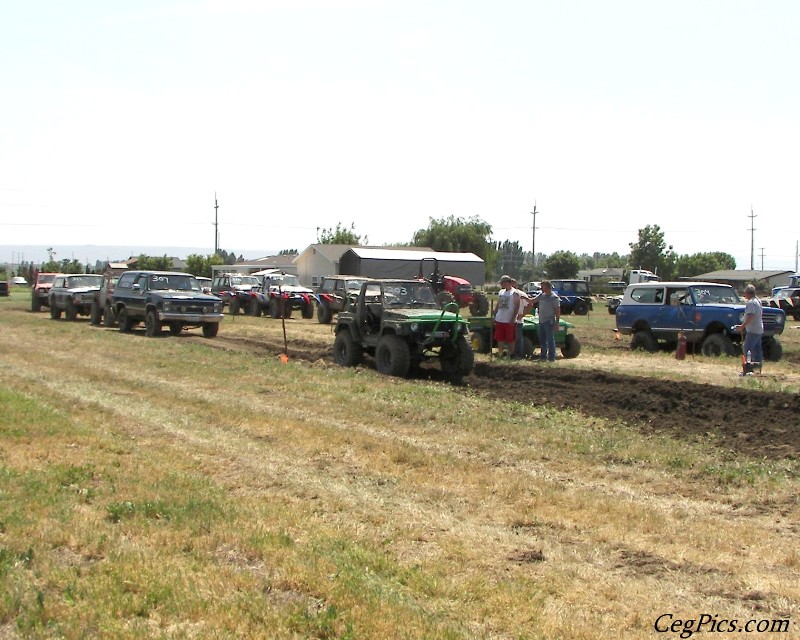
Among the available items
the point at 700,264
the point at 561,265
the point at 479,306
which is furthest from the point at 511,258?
the point at 479,306

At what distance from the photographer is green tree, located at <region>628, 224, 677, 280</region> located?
93750 millimetres

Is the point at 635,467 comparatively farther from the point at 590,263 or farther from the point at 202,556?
the point at 590,263

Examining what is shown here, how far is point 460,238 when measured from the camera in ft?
306

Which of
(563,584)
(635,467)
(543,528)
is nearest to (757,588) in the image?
(563,584)

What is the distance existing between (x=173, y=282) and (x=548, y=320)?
11.2 metres

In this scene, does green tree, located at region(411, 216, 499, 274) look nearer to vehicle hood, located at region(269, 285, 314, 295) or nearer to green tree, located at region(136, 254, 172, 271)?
green tree, located at region(136, 254, 172, 271)

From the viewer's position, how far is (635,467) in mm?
8492

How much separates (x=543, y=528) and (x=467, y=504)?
0.79 metres

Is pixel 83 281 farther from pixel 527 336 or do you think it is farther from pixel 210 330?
pixel 527 336

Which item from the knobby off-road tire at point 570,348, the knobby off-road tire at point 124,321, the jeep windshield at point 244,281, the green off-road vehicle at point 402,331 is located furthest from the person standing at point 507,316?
the jeep windshield at point 244,281

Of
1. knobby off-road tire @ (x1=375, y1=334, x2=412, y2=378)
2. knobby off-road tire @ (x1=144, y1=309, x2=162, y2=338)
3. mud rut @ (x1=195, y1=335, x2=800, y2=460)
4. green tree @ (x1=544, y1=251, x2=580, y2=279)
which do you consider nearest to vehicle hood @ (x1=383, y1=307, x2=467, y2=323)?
knobby off-road tire @ (x1=375, y1=334, x2=412, y2=378)

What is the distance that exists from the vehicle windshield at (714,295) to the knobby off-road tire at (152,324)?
13006 mm

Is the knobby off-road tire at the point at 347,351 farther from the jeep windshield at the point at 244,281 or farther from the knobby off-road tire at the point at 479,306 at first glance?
the knobby off-road tire at the point at 479,306

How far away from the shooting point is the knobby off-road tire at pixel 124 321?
24.7 m
